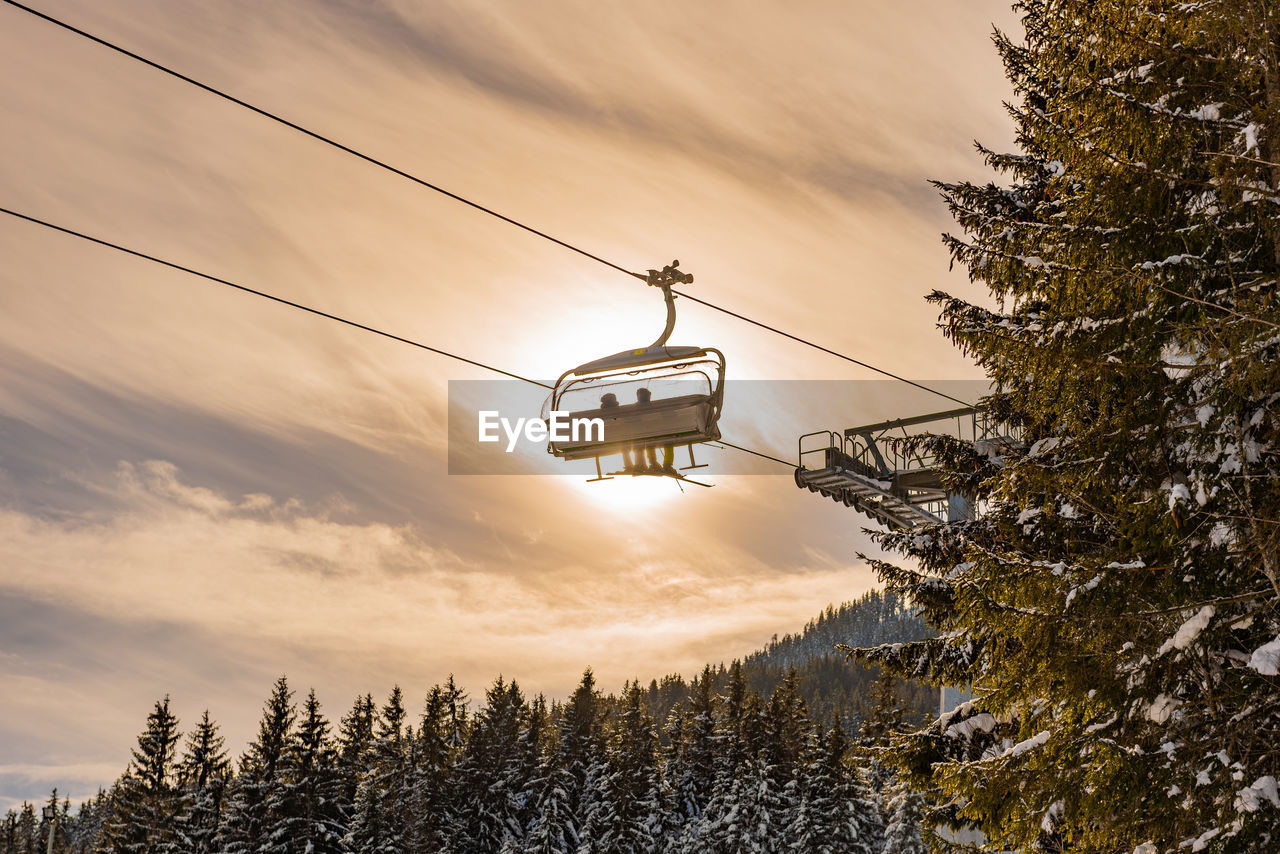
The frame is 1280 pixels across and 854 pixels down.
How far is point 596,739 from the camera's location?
7612 centimetres

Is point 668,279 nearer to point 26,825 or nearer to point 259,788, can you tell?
point 259,788

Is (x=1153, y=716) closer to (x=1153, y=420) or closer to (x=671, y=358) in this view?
(x=1153, y=420)

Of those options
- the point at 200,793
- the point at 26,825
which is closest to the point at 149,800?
the point at 200,793

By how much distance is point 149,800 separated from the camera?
68812 mm

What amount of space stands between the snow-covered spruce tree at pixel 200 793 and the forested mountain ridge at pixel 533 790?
107 millimetres

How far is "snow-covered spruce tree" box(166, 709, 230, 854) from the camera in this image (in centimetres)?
6506

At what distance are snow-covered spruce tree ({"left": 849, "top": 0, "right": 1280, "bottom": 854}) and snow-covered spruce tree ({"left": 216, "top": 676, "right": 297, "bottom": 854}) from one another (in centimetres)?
5921

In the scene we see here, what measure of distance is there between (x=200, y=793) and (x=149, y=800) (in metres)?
2.92

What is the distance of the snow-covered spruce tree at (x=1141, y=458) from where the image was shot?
942 cm

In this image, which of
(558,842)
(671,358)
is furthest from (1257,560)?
(558,842)

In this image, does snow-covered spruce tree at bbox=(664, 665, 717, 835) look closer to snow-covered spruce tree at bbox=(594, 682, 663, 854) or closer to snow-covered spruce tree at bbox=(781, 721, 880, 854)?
snow-covered spruce tree at bbox=(594, 682, 663, 854)

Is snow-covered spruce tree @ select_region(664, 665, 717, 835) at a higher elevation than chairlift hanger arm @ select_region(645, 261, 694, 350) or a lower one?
lower

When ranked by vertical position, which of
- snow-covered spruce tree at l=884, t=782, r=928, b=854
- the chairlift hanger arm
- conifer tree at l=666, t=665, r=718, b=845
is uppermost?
the chairlift hanger arm

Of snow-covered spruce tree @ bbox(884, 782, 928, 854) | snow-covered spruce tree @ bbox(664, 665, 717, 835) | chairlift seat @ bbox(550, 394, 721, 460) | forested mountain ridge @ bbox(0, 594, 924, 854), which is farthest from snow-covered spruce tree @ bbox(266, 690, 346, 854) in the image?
chairlift seat @ bbox(550, 394, 721, 460)
